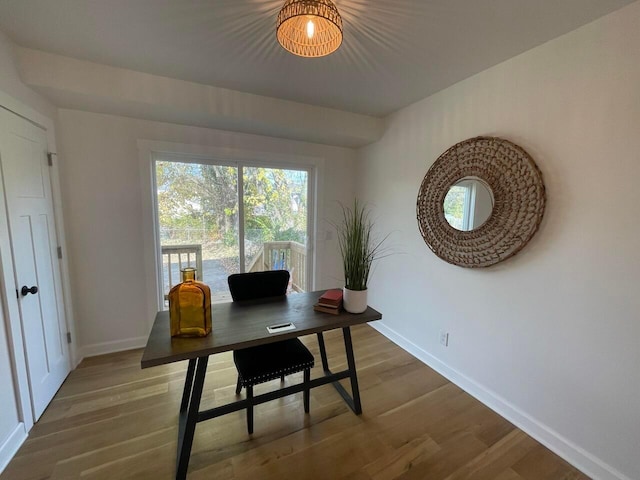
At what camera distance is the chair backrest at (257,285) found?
1.83 meters

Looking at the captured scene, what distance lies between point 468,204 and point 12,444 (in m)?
→ 3.17

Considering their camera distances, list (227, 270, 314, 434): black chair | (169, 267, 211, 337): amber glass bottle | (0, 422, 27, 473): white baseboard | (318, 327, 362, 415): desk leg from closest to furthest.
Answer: (169, 267, 211, 337): amber glass bottle
(0, 422, 27, 473): white baseboard
(227, 270, 314, 434): black chair
(318, 327, 362, 415): desk leg

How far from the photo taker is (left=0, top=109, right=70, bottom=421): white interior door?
1.58m

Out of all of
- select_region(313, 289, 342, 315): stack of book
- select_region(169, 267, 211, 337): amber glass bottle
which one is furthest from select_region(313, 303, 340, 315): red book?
select_region(169, 267, 211, 337): amber glass bottle

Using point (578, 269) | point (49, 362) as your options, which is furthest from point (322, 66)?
point (49, 362)

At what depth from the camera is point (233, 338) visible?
1299mm

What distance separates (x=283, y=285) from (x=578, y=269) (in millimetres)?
1779

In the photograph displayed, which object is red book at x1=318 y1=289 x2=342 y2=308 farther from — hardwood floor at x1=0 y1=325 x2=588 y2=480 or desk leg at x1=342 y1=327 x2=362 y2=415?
hardwood floor at x1=0 y1=325 x2=588 y2=480

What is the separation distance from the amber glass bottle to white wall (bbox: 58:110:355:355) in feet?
5.15

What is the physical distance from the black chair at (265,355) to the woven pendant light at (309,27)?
1.37 meters

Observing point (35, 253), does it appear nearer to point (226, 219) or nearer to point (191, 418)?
point (226, 219)

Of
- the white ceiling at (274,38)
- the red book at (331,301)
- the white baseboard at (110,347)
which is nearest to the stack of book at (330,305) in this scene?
the red book at (331,301)

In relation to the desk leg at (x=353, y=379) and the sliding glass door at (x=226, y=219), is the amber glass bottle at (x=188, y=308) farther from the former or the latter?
the sliding glass door at (x=226, y=219)

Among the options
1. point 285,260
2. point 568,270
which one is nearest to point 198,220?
point 285,260
